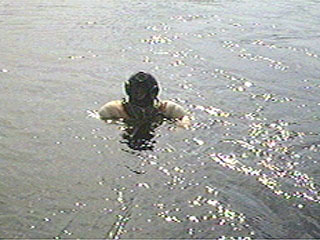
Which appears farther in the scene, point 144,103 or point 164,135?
point 144,103

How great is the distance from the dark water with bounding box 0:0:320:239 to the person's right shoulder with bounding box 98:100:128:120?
0.79 ft

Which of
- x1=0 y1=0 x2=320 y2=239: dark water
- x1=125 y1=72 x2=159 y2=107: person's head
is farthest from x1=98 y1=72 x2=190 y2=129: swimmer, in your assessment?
x1=0 y1=0 x2=320 y2=239: dark water

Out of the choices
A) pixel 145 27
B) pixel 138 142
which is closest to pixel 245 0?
pixel 145 27

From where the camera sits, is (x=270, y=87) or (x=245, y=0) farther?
(x=245, y=0)

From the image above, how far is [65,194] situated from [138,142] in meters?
2.42

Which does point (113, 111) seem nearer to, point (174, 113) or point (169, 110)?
point (169, 110)

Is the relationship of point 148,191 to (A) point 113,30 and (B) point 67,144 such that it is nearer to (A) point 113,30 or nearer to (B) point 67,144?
(B) point 67,144

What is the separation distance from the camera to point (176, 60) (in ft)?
52.4

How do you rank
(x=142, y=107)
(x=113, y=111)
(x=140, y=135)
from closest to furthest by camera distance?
1. (x=140, y=135)
2. (x=142, y=107)
3. (x=113, y=111)

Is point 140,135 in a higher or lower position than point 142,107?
lower

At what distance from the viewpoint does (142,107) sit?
1065 centimetres

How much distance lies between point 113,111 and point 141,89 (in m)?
0.89

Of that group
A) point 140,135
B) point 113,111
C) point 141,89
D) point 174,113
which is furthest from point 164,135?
point 113,111

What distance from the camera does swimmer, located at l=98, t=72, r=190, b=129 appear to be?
10.5m
